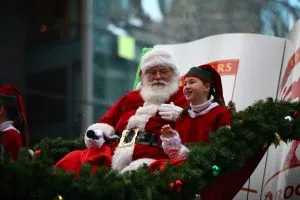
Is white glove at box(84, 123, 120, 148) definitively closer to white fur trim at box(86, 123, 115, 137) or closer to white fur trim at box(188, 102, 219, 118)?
white fur trim at box(86, 123, 115, 137)

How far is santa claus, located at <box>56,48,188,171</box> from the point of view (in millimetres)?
3393

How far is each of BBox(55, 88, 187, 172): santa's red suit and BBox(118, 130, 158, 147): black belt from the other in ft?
0.07

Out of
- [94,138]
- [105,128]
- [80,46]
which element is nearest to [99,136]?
[94,138]

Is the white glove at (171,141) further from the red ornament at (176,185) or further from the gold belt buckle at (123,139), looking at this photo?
the red ornament at (176,185)

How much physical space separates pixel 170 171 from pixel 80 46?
9255 millimetres

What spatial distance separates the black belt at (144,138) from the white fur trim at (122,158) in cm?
8

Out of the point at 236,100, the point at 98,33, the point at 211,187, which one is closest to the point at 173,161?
the point at 211,187

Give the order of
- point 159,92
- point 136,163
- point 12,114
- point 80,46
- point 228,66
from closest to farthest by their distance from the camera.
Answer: point 136,163, point 12,114, point 159,92, point 228,66, point 80,46

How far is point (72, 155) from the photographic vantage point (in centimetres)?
332

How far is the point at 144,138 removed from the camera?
11.5ft

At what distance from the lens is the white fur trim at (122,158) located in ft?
11.0

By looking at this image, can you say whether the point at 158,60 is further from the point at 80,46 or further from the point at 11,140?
the point at 80,46

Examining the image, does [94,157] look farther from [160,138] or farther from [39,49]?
[39,49]

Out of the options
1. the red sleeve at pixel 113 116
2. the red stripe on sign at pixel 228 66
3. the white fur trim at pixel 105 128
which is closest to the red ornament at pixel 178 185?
the white fur trim at pixel 105 128
